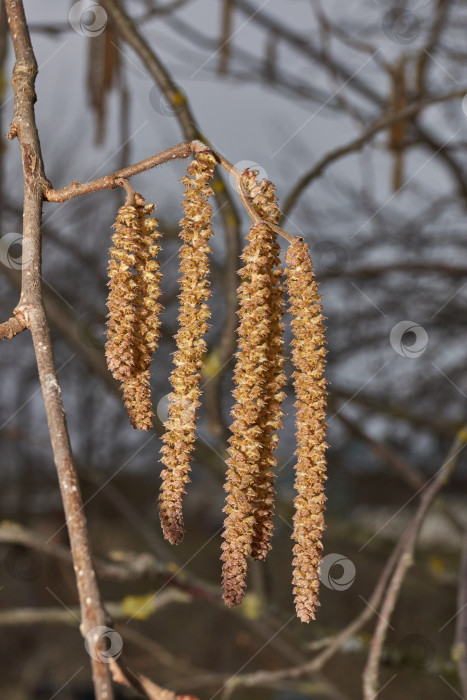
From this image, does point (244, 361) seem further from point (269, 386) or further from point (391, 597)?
point (391, 597)

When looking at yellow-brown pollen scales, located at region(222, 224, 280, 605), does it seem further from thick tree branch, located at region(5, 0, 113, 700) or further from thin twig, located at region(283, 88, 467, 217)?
thin twig, located at region(283, 88, 467, 217)

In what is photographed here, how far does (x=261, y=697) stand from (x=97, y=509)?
853mm

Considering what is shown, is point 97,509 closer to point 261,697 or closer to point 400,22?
point 261,697

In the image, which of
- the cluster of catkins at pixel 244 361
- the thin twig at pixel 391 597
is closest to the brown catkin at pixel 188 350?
the cluster of catkins at pixel 244 361

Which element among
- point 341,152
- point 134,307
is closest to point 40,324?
point 134,307

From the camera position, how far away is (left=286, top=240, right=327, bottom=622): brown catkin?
23 centimetres

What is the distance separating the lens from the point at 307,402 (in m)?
0.23

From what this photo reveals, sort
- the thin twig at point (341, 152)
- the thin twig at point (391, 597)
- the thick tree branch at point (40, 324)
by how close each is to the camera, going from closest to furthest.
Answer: the thick tree branch at point (40, 324)
the thin twig at point (391, 597)
the thin twig at point (341, 152)

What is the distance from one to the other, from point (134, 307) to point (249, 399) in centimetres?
5

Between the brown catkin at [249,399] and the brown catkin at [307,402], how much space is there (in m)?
0.01

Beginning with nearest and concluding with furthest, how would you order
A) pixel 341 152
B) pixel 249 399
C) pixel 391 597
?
pixel 249 399
pixel 391 597
pixel 341 152

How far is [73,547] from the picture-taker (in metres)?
0.19

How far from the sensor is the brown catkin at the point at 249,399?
222mm

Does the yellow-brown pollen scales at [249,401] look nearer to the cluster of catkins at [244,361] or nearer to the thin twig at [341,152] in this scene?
the cluster of catkins at [244,361]
